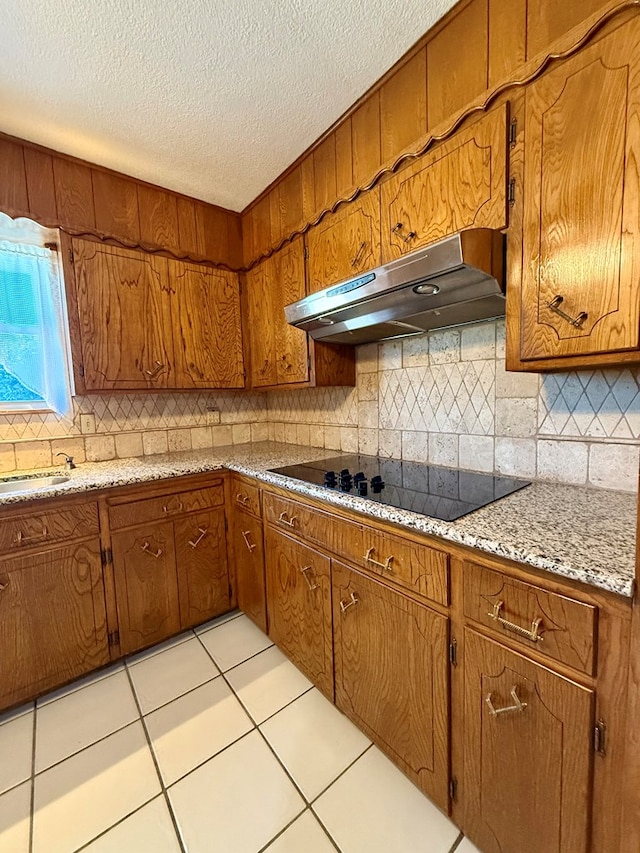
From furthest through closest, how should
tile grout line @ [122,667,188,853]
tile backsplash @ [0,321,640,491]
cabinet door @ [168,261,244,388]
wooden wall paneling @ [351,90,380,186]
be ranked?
1. cabinet door @ [168,261,244,388]
2. wooden wall paneling @ [351,90,380,186]
3. tile backsplash @ [0,321,640,491]
4. tile grout line @ [122,667,188,853]

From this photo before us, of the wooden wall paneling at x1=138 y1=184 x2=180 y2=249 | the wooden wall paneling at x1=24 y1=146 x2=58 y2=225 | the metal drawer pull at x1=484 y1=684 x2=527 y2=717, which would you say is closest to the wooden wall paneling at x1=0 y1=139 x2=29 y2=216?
the wooden wall paneling at x1=24 y1=146 x2=58 y2=225

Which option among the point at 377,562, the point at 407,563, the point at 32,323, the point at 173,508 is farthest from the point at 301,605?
the point at 32,323

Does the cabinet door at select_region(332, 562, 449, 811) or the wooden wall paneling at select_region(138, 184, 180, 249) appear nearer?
the cabinet door at select_region(332, 562, 449, 811)

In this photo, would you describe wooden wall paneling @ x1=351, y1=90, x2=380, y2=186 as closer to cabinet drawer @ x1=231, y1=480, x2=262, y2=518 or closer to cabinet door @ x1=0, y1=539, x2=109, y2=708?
cabinet drawer @ x1=231, y1=480, x2=262, y2=518

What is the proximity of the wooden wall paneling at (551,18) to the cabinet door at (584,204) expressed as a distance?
100mm

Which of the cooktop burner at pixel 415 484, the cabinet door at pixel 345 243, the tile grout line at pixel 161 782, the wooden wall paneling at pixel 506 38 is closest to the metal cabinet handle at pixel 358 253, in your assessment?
the cabinet door at pixel 345 243

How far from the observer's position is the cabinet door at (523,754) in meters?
0.77

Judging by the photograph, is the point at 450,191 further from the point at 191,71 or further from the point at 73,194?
the point at 73,194

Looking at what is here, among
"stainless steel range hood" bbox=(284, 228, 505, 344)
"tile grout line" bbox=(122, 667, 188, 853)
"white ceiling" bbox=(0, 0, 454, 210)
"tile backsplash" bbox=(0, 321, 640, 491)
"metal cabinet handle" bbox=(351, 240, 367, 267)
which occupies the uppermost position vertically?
"white ceiling" bbox=(0, 0, 454, 210)

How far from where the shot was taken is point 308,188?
5.92 ft

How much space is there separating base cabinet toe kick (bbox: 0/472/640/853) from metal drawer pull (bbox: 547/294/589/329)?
0.65 meters

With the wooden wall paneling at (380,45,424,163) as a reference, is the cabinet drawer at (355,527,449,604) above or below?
below

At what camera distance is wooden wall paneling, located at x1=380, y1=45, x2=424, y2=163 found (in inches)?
49.9

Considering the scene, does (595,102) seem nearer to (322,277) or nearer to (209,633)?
(322,277)
